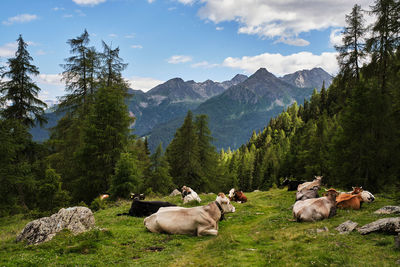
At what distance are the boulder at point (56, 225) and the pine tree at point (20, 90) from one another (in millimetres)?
20452

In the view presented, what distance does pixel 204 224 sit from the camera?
10.3 m

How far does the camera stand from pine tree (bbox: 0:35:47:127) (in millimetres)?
24125

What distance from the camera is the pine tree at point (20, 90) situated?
79.2ft

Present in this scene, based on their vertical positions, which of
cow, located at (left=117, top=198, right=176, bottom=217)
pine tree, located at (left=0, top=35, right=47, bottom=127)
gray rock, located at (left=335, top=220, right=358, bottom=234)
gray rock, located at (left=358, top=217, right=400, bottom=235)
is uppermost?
pine tree, located at (left=0, top=35, right=47, bottom=127)

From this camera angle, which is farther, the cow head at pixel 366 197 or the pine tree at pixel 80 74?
the pine tree at pixel 80 74

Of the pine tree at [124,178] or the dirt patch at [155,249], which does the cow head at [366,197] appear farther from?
the pine tree at [124,178]

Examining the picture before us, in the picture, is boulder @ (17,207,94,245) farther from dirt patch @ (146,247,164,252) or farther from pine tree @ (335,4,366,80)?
pine tree @ (335,4,366,80)

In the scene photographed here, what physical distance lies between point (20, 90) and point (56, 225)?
2158cm

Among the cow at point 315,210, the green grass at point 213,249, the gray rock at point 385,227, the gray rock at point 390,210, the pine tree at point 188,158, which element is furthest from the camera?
the pine tree at point 188,158

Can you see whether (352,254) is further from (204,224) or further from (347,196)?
(347,196)

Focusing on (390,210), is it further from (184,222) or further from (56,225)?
(56,225)

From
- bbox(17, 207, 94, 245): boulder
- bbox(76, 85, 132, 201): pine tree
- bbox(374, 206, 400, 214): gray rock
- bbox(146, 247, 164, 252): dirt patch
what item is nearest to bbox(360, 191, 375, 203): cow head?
bbox(374, 206, 400, 214): gray rock

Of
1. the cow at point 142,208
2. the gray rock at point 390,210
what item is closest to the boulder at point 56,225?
the cow at point 142,208

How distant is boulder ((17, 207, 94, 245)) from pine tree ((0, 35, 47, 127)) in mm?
20452
